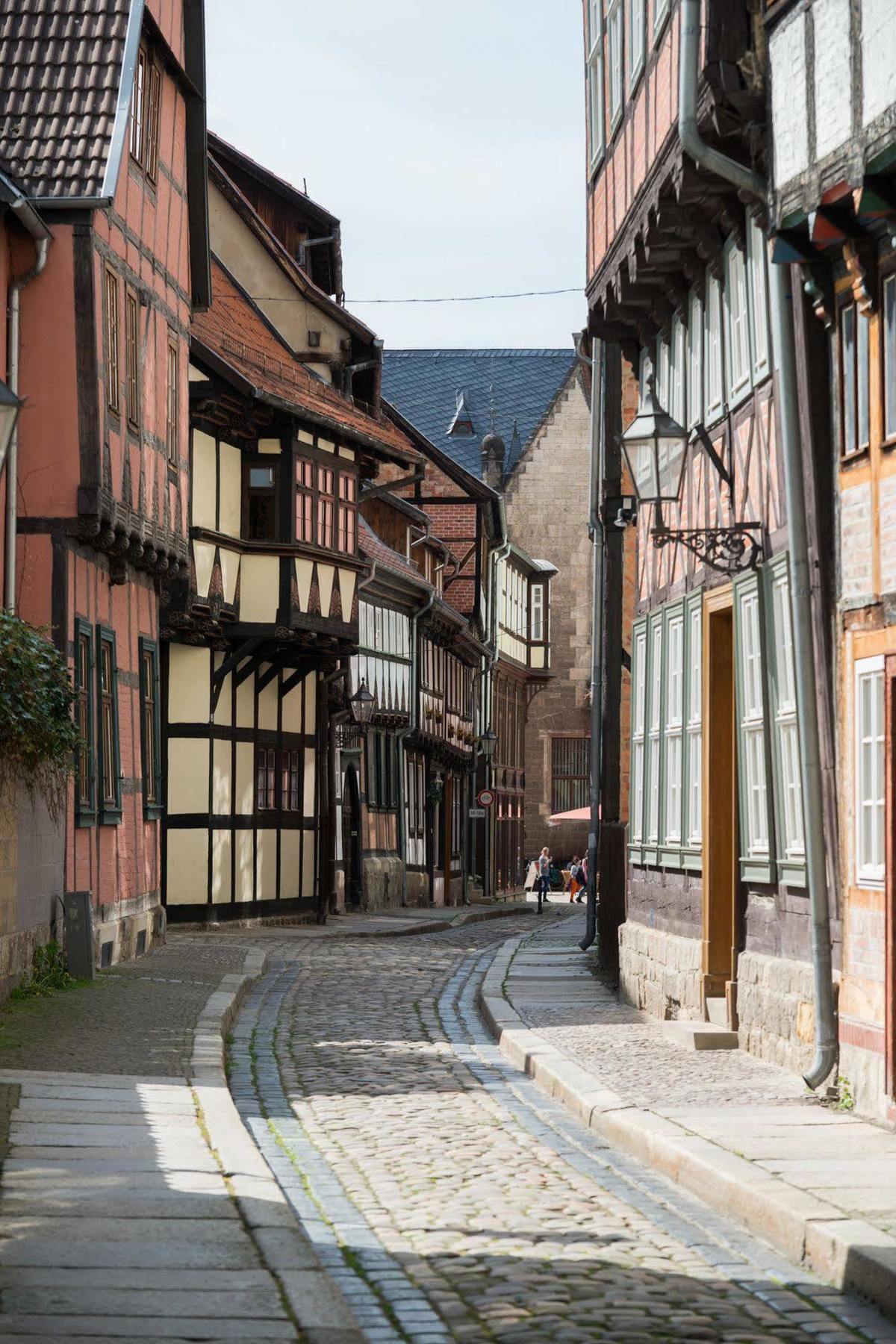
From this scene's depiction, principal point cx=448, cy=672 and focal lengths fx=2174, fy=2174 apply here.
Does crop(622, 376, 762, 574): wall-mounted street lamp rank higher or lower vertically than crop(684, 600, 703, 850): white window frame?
higher

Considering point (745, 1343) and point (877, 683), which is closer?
point (745, 1343)

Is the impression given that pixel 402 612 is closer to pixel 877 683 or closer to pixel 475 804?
pixel 475 804

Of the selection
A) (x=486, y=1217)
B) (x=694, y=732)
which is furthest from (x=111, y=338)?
(x=486, y=1217)

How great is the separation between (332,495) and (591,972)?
41.4 ft

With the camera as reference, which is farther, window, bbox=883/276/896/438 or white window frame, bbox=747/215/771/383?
white window frame, bbox=747/215/771/383

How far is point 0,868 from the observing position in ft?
53.8

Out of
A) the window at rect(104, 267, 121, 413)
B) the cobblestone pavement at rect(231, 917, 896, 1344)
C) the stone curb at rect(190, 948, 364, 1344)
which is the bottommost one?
the cobblestone pavement at rect(231, 917, 896, 1344)

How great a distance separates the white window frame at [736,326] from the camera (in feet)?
49.5

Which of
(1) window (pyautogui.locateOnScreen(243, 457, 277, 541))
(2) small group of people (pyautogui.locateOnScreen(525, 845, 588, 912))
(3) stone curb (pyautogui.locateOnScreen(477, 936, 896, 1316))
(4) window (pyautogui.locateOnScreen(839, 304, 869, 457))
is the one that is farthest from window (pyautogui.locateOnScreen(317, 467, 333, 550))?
(4) window (pyautogui.locateOnScreen(839, 304, 869, 457))

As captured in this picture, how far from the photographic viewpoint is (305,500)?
32156 mm

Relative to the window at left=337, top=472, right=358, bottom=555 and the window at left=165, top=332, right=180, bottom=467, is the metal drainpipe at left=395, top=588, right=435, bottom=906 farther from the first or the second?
the window at left=165, top=332, right=180, bottom=467

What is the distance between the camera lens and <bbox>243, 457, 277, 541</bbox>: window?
104 feet

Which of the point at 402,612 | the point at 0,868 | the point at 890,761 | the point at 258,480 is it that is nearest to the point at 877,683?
the point at 890,761

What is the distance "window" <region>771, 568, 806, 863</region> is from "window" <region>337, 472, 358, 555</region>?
19.9 meters
